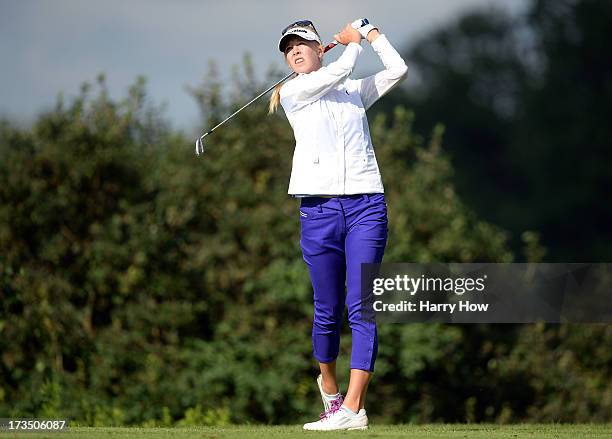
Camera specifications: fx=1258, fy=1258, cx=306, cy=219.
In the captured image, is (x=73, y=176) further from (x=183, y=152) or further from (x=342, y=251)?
(x=342, y=251)

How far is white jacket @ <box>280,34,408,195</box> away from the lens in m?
6.45

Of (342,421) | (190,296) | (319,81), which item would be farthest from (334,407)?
(190,296)

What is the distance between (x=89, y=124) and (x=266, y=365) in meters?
2.82

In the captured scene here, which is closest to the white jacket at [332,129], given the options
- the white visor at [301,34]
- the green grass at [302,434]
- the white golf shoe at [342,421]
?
the white visor at [301,34]

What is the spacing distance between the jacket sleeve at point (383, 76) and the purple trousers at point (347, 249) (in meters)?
0.57

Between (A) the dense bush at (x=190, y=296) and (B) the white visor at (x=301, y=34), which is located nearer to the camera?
(B) the white visor at (x=301, y=34)

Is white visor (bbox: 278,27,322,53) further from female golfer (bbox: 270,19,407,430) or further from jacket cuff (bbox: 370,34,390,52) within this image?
jacket cuff (bbox: 370,34,390,52)

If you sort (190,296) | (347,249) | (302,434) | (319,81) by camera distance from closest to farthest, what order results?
(302,434) → (319,81) → (347,249) → (190,296)

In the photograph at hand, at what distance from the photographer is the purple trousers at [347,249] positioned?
6484 mm

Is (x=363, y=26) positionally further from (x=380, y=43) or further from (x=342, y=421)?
(x=342, y=421)

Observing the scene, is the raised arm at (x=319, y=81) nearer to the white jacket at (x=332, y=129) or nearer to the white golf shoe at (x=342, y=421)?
the white jacket at (x=332, y=129)

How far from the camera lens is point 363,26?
22.0ft

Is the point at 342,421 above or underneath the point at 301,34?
underneath

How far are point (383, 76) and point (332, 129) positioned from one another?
17.1 inches
